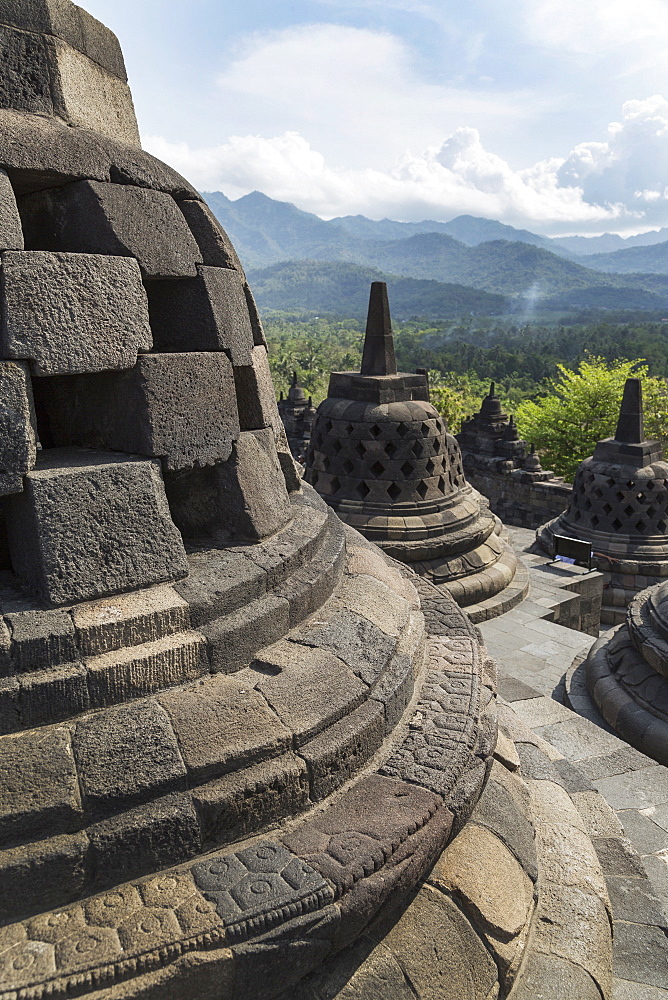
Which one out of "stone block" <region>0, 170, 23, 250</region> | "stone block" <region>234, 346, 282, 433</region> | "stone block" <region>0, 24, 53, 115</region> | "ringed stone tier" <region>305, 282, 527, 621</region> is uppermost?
"stone block" <region>0, 24, 53, 115</region>

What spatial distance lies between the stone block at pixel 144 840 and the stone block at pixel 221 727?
0.13 meters

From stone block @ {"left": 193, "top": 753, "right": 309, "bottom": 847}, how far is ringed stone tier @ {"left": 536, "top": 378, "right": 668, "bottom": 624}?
850cm

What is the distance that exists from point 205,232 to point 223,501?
120cm

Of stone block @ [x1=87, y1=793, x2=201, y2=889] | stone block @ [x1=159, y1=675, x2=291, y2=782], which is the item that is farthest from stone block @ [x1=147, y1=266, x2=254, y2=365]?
stone block @ [x1=87, y1=793, x2=201, y2=889]

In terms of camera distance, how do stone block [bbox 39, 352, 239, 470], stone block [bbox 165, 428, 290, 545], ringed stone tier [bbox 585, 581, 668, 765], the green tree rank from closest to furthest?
stone block [bbox 39, 352, 239, 470]
stone block [bbox 165, 428, 290, 545]
ringed stone tier [bbox 585, 581, 668, 765]
the green tree

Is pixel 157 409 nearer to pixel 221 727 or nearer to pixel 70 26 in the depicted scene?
pixel 221 727

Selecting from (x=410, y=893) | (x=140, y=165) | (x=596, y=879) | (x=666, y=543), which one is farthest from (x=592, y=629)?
(x=140, y=165)

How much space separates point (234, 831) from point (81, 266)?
2.03 metres

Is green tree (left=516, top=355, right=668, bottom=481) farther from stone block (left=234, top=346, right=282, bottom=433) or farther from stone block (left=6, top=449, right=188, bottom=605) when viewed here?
stone block (left=6, top=449, right=188, bottom=605)

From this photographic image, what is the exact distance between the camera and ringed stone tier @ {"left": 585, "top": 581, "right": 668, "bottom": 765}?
4.95m

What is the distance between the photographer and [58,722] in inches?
86.4

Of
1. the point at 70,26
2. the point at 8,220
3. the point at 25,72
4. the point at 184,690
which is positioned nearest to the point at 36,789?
the point at 184,690

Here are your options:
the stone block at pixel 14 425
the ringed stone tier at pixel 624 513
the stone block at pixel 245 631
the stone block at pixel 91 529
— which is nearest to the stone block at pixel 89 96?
the stone block at pixel 14 425

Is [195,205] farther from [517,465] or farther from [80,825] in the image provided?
[517,465]
